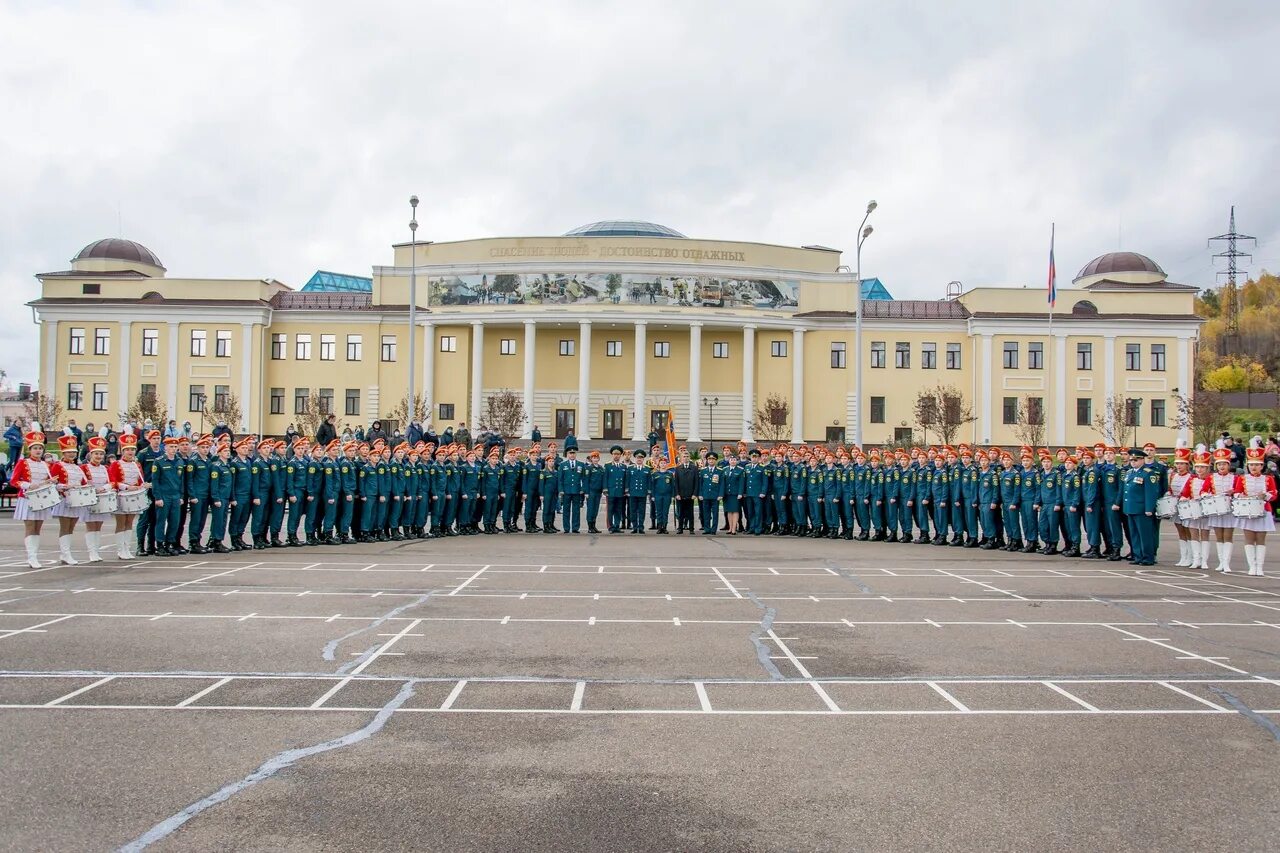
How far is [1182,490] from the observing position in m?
19.2

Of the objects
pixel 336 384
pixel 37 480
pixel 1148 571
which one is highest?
pixel 336 384

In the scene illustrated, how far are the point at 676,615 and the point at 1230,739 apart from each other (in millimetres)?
6236

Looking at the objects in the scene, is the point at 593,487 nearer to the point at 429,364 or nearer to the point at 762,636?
the point at 762,636

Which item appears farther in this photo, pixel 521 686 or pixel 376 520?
pixel 376 520

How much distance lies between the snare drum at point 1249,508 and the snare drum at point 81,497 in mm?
19244

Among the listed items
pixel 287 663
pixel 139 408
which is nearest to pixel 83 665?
pixel 287 663

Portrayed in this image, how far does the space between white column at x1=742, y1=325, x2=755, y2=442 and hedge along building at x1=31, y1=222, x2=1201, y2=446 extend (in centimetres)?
16

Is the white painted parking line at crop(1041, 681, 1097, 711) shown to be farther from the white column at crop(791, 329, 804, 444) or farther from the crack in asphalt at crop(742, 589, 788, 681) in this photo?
the white column at crop(791, 329, 804, 444)

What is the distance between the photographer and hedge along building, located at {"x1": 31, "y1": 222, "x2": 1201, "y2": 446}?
218 feet

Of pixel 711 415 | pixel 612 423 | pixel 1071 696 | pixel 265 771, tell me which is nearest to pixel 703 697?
pixel 1071 696

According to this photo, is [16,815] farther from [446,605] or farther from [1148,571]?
[1148,571]

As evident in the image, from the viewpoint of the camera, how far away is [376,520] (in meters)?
22.1

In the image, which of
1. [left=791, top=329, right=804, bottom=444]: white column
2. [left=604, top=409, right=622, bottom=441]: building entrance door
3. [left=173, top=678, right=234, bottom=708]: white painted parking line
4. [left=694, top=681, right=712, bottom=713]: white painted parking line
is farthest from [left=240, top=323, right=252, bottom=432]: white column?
[left=694, top=681, right=712, bottom=713]: white painted parking line

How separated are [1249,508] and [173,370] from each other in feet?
209
